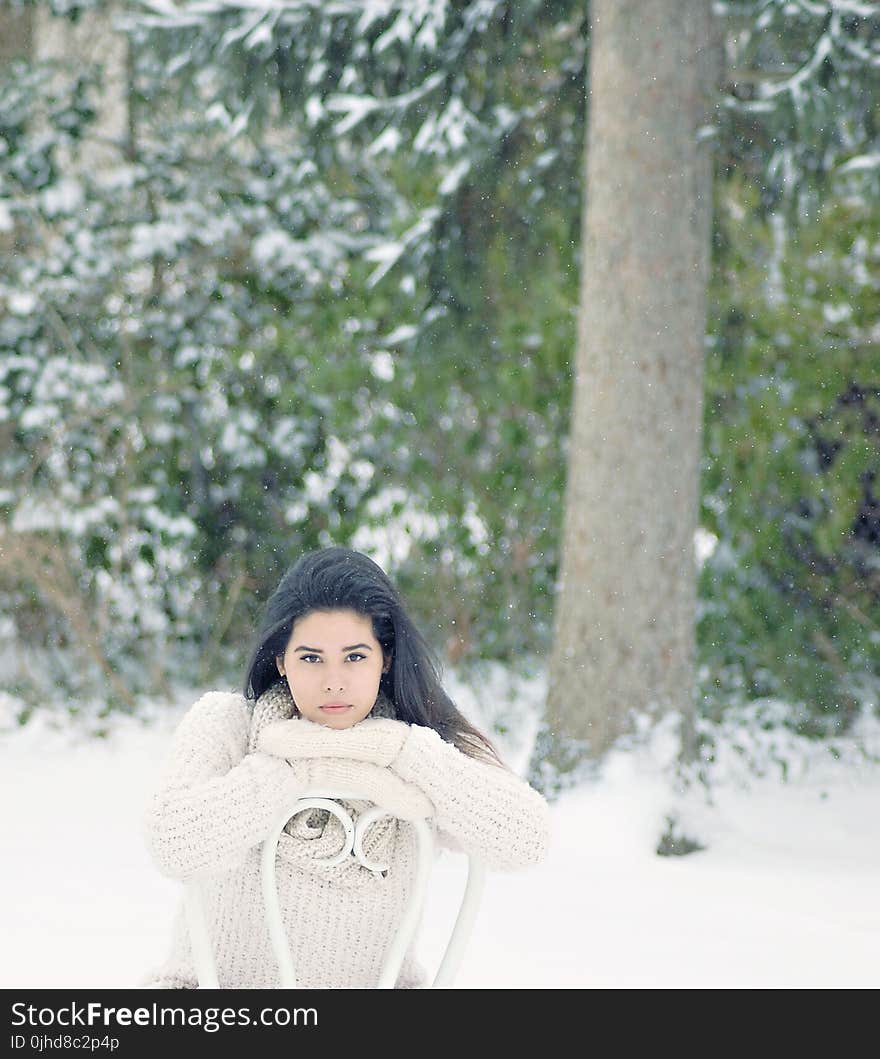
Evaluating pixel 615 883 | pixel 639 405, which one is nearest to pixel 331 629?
pixel 615 883

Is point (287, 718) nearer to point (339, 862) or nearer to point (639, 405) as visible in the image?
point (339, 862)

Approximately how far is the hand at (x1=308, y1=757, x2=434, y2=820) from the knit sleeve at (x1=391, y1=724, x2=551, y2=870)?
0.8 inches

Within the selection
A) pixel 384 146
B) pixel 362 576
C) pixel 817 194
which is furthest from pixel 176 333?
pixel 362 576

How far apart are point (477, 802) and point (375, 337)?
5.38 metres

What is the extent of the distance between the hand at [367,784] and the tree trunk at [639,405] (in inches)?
116

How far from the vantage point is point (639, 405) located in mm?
4738

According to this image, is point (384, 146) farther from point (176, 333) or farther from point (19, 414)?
point (19, 414)

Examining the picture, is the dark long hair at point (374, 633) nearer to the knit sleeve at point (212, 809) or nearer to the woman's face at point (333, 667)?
the woman's face at point (333, 667)

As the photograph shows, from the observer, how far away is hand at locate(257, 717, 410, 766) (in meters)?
1.79

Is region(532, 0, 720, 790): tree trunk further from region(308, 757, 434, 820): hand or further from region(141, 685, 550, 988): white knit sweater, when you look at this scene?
region(308, 757, 434, 820): hand

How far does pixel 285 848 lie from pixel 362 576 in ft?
1.32

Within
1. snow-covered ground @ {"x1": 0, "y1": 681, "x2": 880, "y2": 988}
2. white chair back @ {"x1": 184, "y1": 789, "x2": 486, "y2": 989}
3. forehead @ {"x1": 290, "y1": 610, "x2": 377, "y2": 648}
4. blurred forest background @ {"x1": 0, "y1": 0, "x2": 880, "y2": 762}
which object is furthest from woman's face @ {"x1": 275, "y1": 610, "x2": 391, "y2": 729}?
blurred forest background @ {"x1": 0, "y1": 0, "x2": 880, "y2": 762}

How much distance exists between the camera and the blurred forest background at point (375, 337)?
17.9 feet

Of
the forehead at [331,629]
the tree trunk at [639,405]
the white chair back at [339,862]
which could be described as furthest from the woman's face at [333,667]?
the tree trunk at [639,405]
